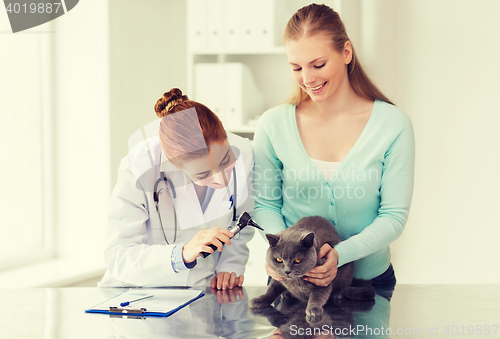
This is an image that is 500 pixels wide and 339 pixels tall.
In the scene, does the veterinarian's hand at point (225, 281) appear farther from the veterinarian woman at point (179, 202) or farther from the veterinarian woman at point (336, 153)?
the veterinarian woman at point (336, 153)

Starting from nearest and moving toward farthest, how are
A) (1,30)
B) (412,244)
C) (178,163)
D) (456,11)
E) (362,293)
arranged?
(362,293) → (178,163) → (1,30) → (456,11) → (412,244)

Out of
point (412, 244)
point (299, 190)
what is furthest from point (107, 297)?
point (412, 244)

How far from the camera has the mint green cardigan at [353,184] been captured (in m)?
1.23

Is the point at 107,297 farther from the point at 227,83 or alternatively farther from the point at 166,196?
the point at 227,83

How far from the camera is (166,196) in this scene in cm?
136

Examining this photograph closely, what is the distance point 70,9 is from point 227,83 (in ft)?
3.02

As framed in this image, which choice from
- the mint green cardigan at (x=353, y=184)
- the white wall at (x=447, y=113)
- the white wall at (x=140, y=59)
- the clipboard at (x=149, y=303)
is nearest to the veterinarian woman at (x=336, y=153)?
the mint green cardigan at (x=353, y=184)

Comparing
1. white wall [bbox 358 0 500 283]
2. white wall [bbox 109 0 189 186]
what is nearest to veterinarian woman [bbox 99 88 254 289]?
white wall [bbox 109 0 189 186]

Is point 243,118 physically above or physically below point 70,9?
below

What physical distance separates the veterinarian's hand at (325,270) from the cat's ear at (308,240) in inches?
2.3

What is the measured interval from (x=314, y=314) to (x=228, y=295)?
29 centimetres

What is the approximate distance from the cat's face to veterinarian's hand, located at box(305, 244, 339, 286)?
0.08ft

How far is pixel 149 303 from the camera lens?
3.61ft

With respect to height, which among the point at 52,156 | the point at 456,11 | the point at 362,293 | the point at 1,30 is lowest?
the point at 362,293
